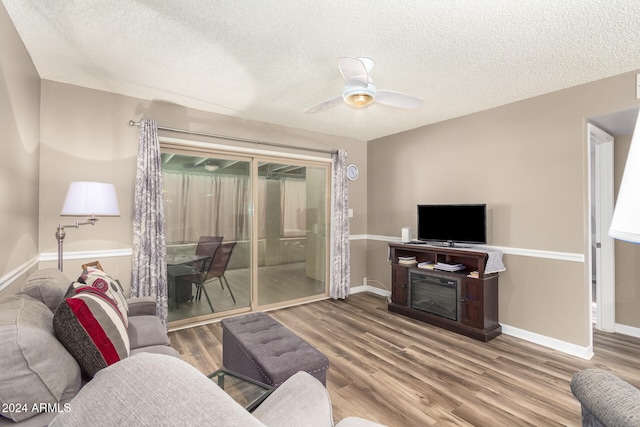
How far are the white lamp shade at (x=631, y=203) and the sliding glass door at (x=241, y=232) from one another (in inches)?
153

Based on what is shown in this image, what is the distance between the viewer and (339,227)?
486cm

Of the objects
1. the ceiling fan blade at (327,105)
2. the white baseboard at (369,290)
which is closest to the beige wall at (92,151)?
the ceiling fan blade at (327,105)

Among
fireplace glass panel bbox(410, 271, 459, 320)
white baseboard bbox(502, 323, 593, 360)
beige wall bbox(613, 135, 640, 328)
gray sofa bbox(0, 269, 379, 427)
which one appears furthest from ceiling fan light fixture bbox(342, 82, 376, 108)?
beige wall bbox(613, 135, 640, 328)

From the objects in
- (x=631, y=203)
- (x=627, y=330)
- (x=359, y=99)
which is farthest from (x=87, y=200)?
(x=627, y=330)

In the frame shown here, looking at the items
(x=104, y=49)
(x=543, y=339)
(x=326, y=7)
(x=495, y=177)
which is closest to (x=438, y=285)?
(x=543, y=339)

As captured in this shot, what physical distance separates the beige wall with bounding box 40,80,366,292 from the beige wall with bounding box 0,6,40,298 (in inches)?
6.2

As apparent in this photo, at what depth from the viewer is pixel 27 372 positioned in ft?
3.22

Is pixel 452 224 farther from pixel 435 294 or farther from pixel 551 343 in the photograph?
pixel 551 343

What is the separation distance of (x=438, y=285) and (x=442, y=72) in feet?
7.97

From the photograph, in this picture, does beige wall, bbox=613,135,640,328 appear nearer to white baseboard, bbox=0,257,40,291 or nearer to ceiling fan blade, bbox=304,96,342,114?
ceiling fan blade, bbox=304,96,342,114

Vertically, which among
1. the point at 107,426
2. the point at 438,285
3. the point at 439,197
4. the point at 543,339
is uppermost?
the point at 439,197

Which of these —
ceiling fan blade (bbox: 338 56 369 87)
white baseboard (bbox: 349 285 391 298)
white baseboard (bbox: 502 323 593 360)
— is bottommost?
white baseboard (bbox: 502 323 593 360)

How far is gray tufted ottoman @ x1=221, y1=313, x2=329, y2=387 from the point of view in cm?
179

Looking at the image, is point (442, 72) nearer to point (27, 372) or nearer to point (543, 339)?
point (543, 339)
